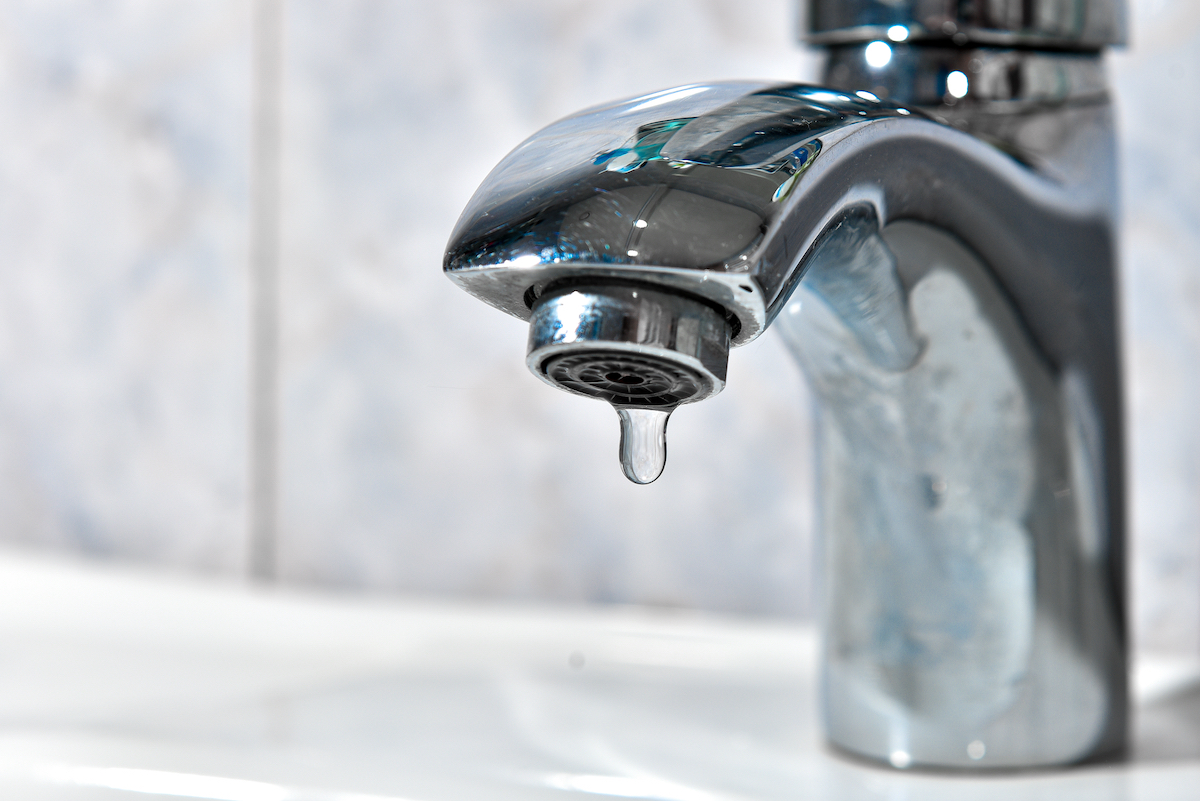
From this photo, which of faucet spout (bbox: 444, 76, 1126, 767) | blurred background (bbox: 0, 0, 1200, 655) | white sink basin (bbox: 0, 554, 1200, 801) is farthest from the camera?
blurred background (bbox: 0, 0, 1200, 655)

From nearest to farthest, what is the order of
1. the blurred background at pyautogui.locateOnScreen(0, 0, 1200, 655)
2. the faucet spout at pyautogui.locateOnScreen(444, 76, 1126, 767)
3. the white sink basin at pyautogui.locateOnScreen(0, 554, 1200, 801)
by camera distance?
the faucet spout at pyautogui.locateOnScreen(444, 76, 1126, 767) → the white sink basin at pyautogui.locateOnScreen(0, 554, 1200, 801) → the blurred background at pyautogui.locateOnScreen(0, 0, 1200, 655)

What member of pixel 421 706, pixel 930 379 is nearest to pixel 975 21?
pixel 930 379

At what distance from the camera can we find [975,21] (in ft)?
0.96

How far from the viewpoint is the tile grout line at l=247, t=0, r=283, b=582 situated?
0.50 meters

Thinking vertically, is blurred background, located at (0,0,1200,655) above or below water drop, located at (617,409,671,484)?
above

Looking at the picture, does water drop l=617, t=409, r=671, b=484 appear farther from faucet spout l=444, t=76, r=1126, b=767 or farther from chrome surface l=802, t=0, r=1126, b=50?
chrome surface l=802, t=0, r=1126, b=50

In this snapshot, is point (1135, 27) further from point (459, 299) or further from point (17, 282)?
point (17, 282)

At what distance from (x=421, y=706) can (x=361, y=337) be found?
163mm

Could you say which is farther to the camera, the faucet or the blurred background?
the blurred background

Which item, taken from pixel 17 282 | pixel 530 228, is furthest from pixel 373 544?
pixel 530 228

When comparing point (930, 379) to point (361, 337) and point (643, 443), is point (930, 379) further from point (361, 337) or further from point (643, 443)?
point (361, 337)

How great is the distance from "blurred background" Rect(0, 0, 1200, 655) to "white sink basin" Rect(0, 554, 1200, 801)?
20 mm

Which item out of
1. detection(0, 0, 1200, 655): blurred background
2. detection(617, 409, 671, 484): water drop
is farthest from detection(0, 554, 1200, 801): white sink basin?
detection(617, 409, 671, 484): water drop

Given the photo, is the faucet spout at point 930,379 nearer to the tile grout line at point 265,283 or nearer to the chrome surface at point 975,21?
the chrome surface at point 975,21
